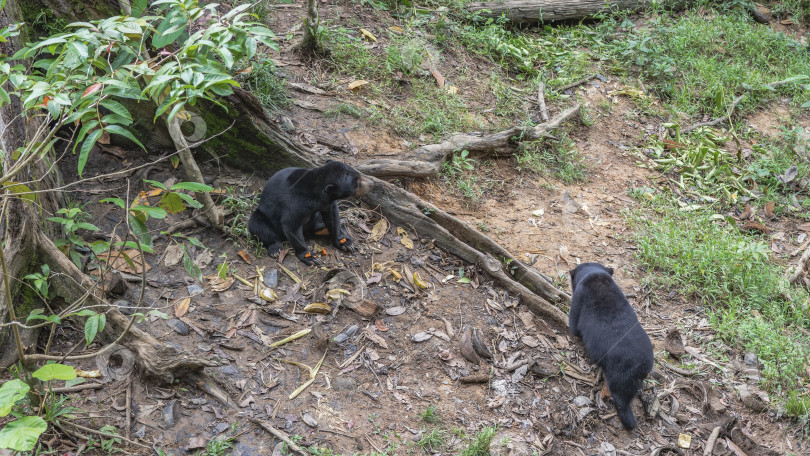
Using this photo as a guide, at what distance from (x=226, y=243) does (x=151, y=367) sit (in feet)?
5.30

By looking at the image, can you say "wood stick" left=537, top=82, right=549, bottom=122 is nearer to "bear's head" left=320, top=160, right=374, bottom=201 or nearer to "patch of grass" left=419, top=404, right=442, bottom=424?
"bear's head" left=320, top=160, right=374, bottom=201

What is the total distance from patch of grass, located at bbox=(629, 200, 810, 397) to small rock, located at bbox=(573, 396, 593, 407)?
167 cm

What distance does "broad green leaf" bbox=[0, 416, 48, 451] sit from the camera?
7.43 ft

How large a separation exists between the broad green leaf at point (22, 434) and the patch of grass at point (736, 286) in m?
5.31

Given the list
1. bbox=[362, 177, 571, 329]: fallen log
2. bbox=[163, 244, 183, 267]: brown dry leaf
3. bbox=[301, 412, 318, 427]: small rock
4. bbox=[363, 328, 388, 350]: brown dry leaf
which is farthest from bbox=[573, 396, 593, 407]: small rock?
bbox=[163, 244, 183, 267]: brown dry leaf

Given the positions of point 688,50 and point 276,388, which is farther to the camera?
A: point 688,50

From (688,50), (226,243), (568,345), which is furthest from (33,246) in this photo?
(688,50)

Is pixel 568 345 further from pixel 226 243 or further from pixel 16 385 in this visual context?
pixel 16 385

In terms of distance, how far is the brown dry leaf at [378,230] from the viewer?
5690 mm

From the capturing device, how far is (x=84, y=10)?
5.07 metres

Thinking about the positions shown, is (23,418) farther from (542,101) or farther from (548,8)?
(548,8)

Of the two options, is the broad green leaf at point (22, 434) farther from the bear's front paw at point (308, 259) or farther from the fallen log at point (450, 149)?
the fallen log at point (450, 149)

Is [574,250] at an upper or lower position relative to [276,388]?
lower

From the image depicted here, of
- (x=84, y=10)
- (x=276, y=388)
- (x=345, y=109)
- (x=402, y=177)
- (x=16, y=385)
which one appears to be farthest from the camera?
(x=345, y=109)
